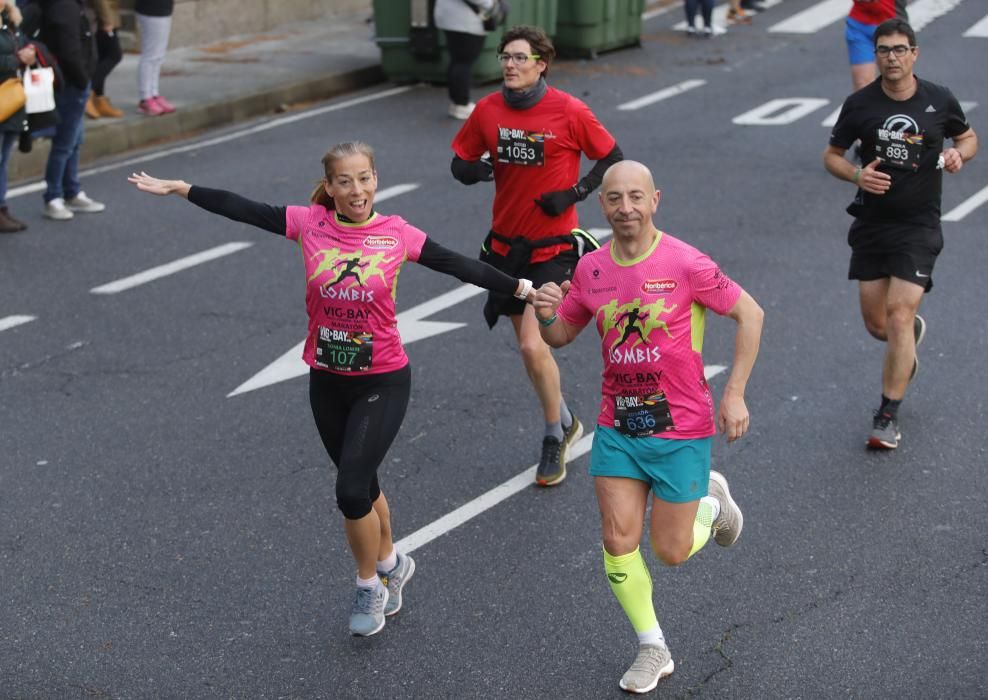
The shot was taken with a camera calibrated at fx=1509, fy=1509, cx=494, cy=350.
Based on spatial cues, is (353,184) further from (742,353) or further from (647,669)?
(647,669)

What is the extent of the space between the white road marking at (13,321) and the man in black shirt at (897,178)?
16.5ft

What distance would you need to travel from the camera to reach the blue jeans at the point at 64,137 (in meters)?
11.7

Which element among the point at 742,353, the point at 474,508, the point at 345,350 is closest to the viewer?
the point at 742,353

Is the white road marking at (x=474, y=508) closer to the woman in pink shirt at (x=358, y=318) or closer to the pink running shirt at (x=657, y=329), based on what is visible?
the woman in pink shirt at (x=358, y=318)

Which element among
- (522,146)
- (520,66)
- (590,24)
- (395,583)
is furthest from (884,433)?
(590,24)

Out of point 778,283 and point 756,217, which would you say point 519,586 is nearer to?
point 778,283

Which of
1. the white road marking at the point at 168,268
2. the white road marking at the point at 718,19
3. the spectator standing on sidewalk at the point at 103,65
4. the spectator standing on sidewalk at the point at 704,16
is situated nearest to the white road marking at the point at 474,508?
the white road marking at the point at 168,268

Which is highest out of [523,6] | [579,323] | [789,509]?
[579,323]

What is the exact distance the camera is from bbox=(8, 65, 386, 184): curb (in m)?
13.4

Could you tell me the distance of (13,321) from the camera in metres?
9.45

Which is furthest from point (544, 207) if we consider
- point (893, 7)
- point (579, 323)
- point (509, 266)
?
point (893, 7)

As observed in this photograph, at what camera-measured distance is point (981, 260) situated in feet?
34.5

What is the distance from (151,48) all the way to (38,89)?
4.05m

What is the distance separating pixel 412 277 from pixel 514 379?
2.10m
